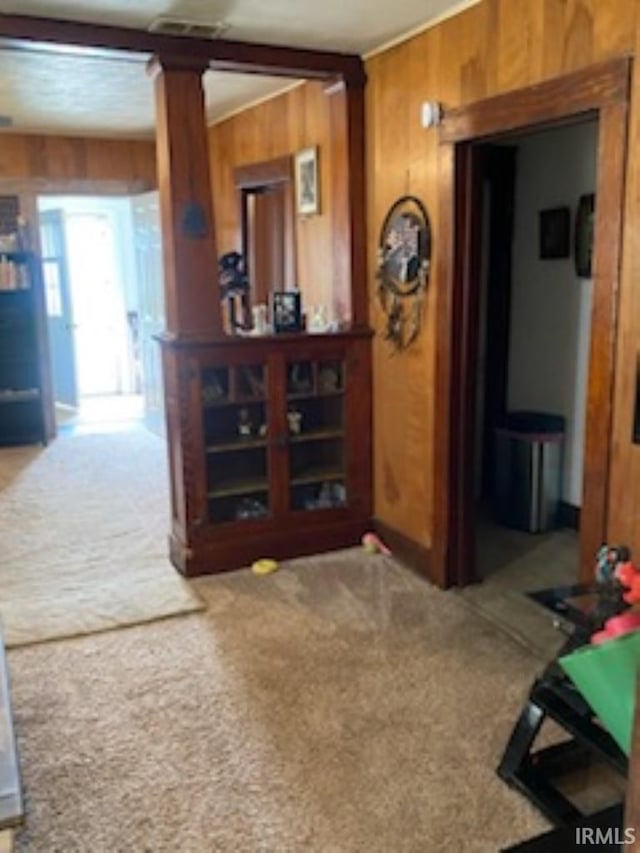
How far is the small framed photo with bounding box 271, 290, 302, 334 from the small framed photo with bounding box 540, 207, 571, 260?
142cm

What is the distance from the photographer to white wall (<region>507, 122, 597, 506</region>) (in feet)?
12.7

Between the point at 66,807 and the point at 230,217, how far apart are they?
3994 millimetres

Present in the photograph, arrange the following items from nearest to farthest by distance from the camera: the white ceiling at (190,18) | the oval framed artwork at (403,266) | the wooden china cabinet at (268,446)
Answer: the white ceiling at (190,18)
the oval framed artwork at (403,266)
the wooden china cabinet at (268,446)

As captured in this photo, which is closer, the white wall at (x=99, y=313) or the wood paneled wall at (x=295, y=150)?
the wood paneled wall at (x=295, y=150)

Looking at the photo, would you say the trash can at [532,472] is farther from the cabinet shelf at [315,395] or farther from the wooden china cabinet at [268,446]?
the cabinet shelf at [315,395]

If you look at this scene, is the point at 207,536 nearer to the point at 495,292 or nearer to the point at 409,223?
the point at 409,223

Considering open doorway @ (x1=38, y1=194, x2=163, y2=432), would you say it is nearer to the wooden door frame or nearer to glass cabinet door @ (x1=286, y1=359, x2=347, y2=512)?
glass cabinet door @ (x1=286, y1=359, x2=347, y2=512)

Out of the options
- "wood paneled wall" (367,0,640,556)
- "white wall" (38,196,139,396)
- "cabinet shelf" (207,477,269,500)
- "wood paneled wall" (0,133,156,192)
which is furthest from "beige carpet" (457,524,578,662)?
"white wall" (38,196,139,396)

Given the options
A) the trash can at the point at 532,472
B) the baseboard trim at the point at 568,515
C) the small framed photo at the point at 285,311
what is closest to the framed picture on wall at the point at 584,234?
the trash can at the point at 532,472

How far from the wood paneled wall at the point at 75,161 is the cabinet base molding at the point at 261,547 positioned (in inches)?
141

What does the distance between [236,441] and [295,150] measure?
5.80 feet

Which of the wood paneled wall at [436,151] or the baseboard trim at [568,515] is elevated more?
the wood paneled wall at [436,151]

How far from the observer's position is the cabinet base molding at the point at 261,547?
3488mm

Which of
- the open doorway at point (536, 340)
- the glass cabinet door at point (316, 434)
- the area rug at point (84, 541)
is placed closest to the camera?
the area rug at point (84, 541)
